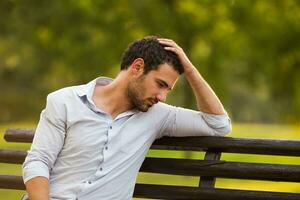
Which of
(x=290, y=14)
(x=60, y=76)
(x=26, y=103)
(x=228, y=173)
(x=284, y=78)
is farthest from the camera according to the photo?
(x=26, y=103)

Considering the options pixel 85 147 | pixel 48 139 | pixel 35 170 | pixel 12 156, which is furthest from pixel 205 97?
pixel 12 156

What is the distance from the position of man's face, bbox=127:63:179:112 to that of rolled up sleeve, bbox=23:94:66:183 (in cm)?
37

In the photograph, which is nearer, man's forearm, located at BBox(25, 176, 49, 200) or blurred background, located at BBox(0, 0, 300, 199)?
man's forearm, located at BBox(25, 176, 49, 200)

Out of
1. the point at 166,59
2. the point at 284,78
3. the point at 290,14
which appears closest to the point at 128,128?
the point at 166,59

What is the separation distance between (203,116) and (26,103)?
3218 centimetres

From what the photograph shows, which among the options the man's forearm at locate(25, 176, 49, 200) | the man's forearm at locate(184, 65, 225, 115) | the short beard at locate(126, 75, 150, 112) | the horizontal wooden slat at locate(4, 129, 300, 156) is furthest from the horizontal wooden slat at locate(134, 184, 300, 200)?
the man's forearm at locate(25, 176, 49, 200)

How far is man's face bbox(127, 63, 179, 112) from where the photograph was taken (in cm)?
354

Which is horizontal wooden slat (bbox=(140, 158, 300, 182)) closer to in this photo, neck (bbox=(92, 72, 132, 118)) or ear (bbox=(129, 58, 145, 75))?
neck (bbox=(92, 72, 132, 118))

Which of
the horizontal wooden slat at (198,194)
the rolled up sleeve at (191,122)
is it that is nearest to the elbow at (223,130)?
the rolled up sleeve at (191,122)

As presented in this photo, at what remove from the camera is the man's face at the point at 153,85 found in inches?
139

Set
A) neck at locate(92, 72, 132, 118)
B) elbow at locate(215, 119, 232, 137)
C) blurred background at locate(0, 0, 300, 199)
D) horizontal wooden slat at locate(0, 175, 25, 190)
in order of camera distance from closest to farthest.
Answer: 1. neck at locate(92, 72, 132, 118)
2. elbow at locate(215, 119, 232, 137)
3. horizontal wooden slat at locate(0, 175, 25, 190)
4. blurred background at locate(0, 0, 300, 199)

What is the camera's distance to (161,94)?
11.6 feet

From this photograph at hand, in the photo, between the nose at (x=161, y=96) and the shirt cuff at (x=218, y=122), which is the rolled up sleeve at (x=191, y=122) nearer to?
the shirt cuff at (x=218, y=122)

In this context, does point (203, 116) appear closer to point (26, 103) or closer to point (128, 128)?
point (128, 128)
